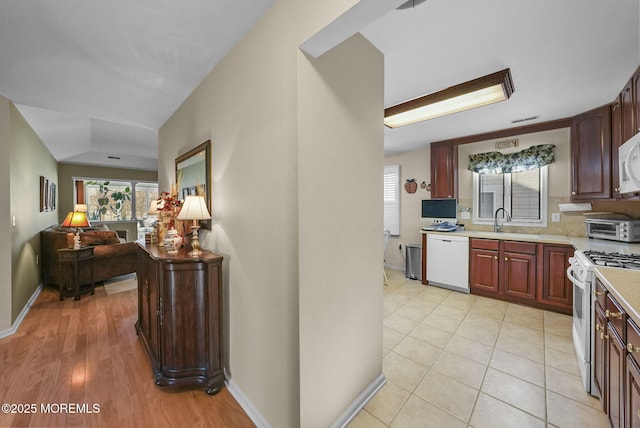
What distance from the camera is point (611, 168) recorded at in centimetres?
275

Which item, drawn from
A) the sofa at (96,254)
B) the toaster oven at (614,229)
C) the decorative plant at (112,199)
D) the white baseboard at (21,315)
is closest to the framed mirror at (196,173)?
the white baseboard at (21,315)

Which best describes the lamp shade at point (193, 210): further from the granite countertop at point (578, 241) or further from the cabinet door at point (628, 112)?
the cabinet door at point (628, 112)

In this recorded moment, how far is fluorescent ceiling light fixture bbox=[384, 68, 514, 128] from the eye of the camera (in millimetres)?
2195

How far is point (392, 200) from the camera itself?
5203mm

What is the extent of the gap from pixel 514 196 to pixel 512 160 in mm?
545

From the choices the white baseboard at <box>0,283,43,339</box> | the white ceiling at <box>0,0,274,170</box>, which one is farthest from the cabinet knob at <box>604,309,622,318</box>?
the white baseboard at <box>0,283,43,339</box>

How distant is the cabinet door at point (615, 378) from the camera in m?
1.23

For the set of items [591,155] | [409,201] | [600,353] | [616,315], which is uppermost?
[591,155]

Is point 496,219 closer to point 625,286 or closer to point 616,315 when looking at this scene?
point 625,286

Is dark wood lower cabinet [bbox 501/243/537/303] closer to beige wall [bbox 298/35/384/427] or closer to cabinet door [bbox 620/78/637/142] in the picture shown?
cabinet door [bbox 620/78/637/142]

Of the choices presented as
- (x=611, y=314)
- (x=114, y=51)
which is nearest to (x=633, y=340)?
(x=611, y=314)

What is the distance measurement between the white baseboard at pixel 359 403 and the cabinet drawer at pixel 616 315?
1.36 m

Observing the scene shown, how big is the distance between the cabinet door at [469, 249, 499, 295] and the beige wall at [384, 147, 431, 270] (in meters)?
1.21

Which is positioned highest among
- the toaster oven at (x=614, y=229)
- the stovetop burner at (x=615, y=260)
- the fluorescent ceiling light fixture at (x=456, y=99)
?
the fluorescent ceiling light fixture at (x=456, y=99)
